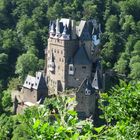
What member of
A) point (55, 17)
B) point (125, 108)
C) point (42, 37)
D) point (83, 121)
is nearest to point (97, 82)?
point (42, 37)

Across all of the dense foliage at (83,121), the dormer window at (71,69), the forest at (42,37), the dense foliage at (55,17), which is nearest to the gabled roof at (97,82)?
the forest at (42,37)

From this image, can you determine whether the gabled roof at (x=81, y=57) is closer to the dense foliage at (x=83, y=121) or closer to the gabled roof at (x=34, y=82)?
the gabled roof at (x=34, y=82)

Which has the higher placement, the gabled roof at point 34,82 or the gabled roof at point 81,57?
the gabled roof at point 81,57

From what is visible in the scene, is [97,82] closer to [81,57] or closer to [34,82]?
[81,57]

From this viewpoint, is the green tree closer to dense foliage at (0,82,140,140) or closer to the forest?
dense foliage at (0,82,140,140)

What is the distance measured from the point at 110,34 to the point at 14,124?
26014mm

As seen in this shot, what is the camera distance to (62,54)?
159ft

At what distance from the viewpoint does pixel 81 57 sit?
4788 centimetres

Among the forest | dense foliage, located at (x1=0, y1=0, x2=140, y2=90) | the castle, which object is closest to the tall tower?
the castle

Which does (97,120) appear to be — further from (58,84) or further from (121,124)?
(121,124)

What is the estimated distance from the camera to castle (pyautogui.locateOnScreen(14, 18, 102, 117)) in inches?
1879

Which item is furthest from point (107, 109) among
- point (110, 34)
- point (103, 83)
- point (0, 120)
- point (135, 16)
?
point (135, 16)

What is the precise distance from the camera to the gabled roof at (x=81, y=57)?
1886 inches

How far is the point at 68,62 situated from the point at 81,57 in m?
1.48
